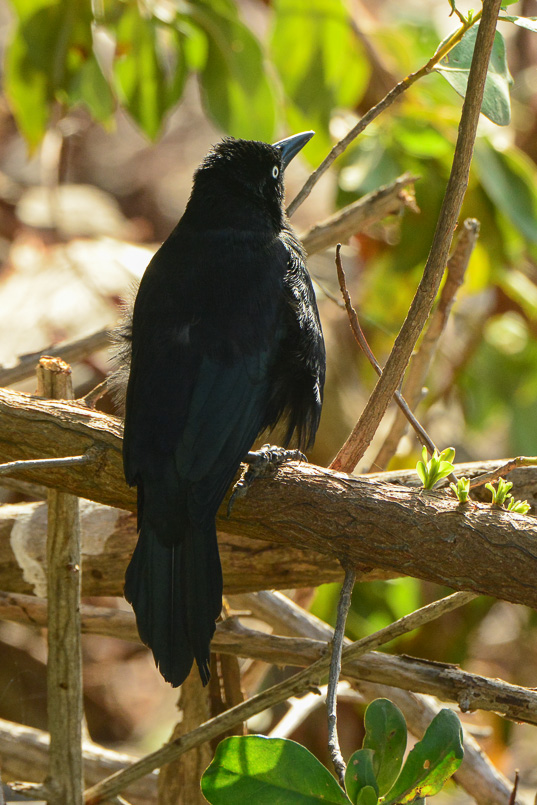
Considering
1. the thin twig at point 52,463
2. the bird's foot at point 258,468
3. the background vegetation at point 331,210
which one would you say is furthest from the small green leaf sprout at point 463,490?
the background vegetation at point 331,210

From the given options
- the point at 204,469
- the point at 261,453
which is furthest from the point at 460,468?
the point at 204,469

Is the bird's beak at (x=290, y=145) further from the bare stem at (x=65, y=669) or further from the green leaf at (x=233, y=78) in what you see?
the bare stem at (x=65, y=669)

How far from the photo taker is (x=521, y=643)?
17.5ft

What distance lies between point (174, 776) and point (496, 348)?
9.65 feet

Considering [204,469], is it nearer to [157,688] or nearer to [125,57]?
[125,57]

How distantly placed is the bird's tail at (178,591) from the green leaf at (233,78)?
6.41 ft

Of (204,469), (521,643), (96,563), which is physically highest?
(204,469)

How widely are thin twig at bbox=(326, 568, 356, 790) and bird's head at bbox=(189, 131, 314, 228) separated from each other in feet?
4.09

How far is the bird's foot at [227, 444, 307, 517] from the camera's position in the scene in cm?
186

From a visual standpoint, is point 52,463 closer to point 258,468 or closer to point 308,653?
point 258,468

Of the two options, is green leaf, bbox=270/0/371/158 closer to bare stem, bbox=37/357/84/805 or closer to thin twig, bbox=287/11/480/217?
thin twig, bbox=287/11/480/217

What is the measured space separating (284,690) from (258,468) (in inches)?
18.1

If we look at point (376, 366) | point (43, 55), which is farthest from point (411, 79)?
point (43, 55)

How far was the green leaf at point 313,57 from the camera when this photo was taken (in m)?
3.52
